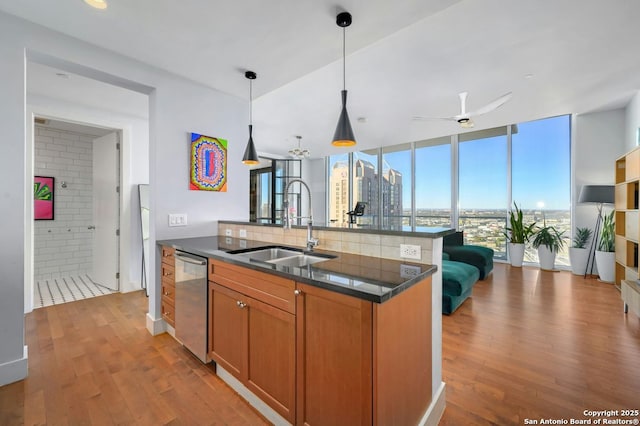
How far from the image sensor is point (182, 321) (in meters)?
2.16

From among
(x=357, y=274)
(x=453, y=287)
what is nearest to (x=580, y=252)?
(x=453, y=287)

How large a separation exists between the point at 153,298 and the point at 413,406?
244cm

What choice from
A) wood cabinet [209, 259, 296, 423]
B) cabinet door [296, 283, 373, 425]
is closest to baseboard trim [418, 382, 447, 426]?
cabinet door [296, 283, 373, 425]

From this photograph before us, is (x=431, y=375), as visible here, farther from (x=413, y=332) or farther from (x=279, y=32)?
(x=279, y=32)

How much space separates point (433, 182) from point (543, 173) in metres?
2.07

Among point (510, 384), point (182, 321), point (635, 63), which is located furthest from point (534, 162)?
point (182, 321)

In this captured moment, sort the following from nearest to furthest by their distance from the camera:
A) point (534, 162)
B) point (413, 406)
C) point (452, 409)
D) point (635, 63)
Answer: point (413, 406), point (452, 409), point (635, 63), point (534, 162)

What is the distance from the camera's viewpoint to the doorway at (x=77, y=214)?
12.7ft

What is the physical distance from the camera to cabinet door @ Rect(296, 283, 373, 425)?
103 cm

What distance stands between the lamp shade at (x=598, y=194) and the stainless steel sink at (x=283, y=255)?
4.96 m

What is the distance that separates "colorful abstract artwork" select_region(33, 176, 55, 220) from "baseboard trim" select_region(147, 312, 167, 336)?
336 centimetres

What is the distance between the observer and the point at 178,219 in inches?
105

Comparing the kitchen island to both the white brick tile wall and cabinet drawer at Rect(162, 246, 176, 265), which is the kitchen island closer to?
cabinet drawer at Rect(162, 246, 176, 265)

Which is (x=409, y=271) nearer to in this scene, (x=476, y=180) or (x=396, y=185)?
(x=476, y=180)
